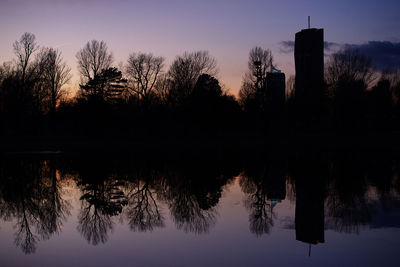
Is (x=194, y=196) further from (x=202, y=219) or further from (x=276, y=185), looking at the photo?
(x=276, y=185)

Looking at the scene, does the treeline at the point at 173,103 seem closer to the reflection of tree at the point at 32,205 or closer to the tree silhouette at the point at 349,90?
the tree silhouette at the point at 349,90

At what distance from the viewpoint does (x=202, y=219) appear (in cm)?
1102

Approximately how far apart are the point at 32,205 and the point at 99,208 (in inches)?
101

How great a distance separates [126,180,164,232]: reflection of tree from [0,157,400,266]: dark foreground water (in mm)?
34

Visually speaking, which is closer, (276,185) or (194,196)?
(194,196)

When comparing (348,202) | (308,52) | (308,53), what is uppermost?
(308,52)

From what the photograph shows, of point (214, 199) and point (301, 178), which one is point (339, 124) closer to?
point (301, 178)

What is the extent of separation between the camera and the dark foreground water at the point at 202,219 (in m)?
7.86

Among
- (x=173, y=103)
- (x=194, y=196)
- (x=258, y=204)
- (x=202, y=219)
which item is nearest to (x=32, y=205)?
(x=194, y=196)

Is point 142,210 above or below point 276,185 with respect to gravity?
below

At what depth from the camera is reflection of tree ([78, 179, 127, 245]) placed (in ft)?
32.3

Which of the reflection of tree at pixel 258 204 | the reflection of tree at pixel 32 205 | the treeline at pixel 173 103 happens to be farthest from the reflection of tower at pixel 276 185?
the treeline at pixel 173 103

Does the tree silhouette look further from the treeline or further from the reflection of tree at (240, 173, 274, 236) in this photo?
the reflection of tree at (240, 173, 274, 236)

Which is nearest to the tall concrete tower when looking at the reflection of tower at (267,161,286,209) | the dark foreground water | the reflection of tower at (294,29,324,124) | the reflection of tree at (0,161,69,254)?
the reflection of tower at (294,29,324,124)
